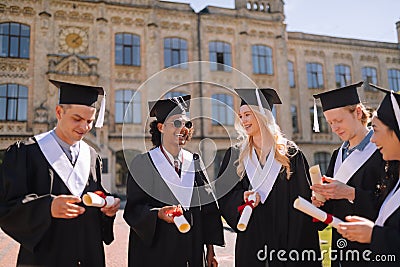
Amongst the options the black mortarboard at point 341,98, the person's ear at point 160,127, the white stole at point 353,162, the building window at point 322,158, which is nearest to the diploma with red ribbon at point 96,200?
the person's ear at point 160,127

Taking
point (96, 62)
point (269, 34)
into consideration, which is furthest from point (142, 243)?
point (269, 34)

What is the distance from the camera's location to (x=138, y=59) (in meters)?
23.7

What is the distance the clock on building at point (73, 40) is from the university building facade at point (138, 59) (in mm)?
60

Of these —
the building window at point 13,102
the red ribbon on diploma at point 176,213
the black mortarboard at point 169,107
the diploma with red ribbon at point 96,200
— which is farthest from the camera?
the building window at point 13,102

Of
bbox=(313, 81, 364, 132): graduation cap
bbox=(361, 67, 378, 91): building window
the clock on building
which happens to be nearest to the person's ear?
bbox=(313, 81, 364, 132): graduation cap

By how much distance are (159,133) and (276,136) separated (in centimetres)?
133

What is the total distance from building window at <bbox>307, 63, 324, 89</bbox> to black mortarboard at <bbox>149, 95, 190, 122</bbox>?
26844mm

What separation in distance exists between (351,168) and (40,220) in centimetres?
310

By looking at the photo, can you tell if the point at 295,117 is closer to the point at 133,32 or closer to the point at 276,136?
the point at 133,32

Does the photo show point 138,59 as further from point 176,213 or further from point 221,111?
point 176,213

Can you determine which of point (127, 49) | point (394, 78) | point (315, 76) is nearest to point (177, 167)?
point (127, 49)

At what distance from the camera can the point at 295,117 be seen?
28047 millimetres

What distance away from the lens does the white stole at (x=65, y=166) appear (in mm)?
3512

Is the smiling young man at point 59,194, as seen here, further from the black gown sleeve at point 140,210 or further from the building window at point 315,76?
the building window at point 315,76
